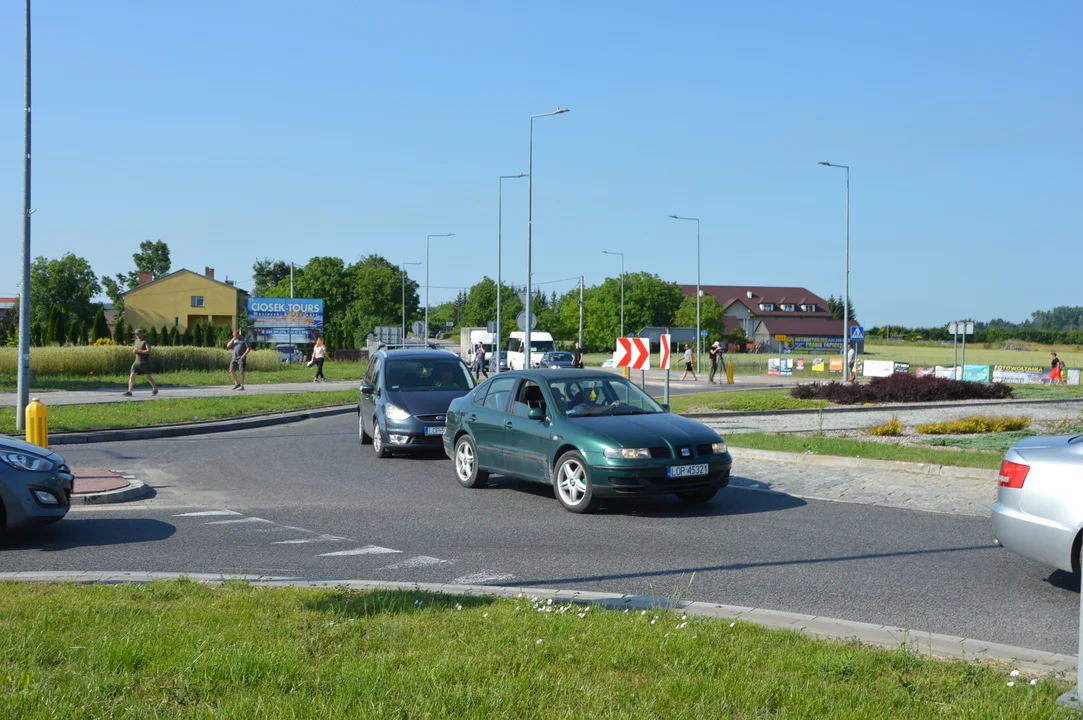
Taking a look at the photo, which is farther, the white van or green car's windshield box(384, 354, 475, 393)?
the white van

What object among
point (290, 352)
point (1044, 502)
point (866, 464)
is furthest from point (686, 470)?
Result: point (290, 352)

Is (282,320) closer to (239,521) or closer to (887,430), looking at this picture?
(887,430)

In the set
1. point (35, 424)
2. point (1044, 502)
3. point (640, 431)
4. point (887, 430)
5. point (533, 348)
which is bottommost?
point (887, 430)

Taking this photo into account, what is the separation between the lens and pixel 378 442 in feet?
54.1

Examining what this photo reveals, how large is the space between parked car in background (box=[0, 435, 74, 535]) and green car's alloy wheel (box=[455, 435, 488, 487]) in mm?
4884

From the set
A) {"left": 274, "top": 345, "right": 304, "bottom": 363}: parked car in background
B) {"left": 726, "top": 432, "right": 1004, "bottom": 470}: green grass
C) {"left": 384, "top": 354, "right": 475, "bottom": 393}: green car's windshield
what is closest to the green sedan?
{"left": 384, "top": 354, "right": 475, "bottom": 393}: green car's windshield

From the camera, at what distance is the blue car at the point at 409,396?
16.1m

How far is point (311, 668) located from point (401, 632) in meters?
0.78

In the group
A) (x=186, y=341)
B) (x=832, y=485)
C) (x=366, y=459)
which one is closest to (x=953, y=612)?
(x=832, y=485)

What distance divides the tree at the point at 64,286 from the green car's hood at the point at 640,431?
10141 cm

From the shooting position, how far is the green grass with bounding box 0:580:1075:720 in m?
4.34

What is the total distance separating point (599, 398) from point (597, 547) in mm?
3384

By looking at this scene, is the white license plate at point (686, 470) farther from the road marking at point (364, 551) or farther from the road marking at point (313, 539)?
the road marking at point (313, 539)

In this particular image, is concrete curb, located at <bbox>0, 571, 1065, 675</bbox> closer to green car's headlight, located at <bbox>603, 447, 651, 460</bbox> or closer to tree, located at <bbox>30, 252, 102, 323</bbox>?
green car's headlight, located at <bbox>603, 447, 651, 460</bbox>
